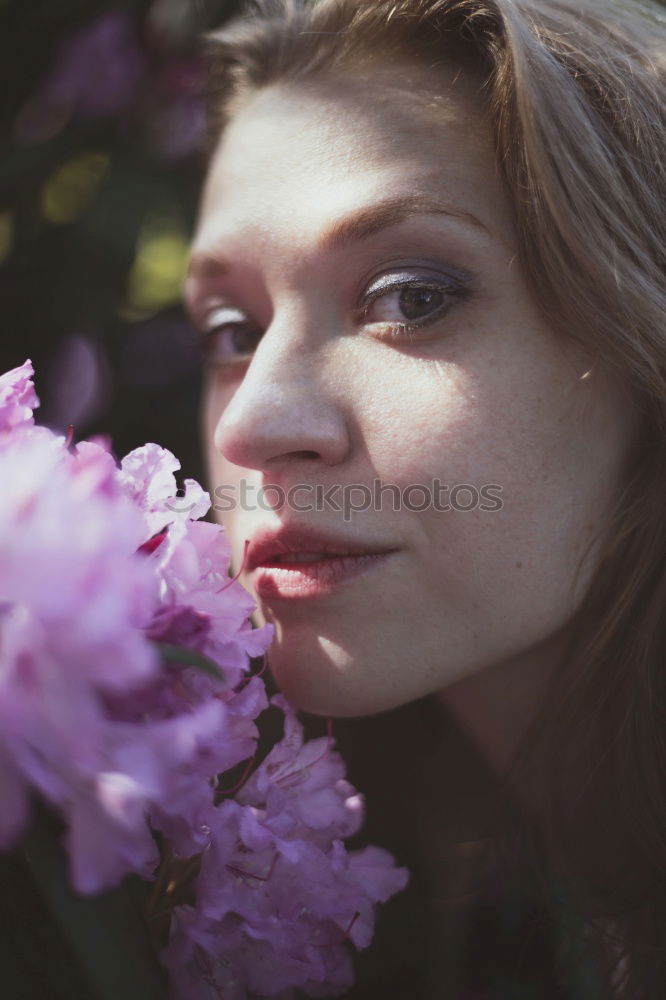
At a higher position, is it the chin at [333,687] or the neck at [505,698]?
the chin at [333,687]

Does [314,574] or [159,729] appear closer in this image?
[159,729]

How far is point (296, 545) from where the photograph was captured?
3.34 ft

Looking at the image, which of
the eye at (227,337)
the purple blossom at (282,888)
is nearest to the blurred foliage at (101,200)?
the eye at (227,337)

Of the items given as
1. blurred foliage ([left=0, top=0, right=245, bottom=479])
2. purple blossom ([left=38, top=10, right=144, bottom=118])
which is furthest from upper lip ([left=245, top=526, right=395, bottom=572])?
purple blossom ([left=38, top=10, right=144, bottom=118])

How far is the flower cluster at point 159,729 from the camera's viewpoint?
52cm

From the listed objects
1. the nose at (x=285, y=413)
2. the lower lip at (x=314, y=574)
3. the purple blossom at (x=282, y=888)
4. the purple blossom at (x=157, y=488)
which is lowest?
the purple blossom at (x=282, y=888)

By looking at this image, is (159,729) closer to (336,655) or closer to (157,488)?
(157,488)

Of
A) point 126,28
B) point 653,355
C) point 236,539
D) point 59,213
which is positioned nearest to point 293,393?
point 236,539

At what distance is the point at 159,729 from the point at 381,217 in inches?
25.8

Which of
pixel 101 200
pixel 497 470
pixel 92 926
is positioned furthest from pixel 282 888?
pixel 101 200

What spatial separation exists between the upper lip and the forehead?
0.37m

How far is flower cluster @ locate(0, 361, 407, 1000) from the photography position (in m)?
0.52

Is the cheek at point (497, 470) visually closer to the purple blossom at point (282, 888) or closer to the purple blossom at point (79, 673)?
the purple blossom at point (282, 888)

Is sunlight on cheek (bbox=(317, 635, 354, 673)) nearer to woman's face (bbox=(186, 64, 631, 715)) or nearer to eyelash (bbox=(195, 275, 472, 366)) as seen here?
woman's face (bbox=(186, 64, 631, 715))
